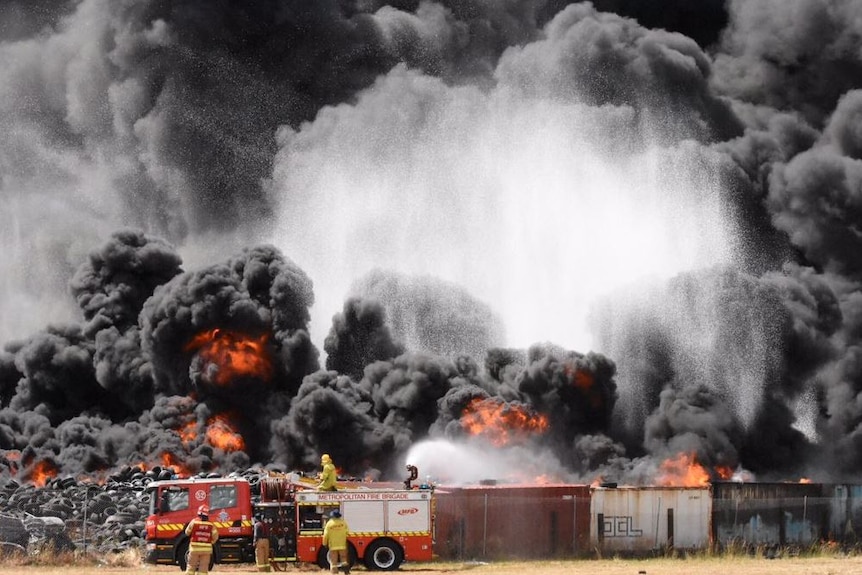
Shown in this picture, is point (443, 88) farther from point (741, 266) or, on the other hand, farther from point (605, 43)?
point (741, 266)

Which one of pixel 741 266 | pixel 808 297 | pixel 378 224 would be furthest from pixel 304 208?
pixel 808 297

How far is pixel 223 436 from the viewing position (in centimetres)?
8050

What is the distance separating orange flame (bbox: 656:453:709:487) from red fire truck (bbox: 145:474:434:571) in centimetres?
3051

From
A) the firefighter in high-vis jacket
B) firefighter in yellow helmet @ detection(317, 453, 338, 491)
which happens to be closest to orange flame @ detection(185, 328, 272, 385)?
firefighter in yellow helmet @ detection(317, 453, 338, 491)

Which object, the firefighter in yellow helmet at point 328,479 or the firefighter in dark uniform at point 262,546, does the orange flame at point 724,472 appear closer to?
the firefighter in yellow helmet at point 328,479

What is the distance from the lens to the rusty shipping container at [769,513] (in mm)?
44156

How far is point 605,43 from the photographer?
133 meters

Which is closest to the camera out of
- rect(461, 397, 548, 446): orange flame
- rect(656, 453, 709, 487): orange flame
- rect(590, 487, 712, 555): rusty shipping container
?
rect(590, 487, 712, 555): rusty shipping container

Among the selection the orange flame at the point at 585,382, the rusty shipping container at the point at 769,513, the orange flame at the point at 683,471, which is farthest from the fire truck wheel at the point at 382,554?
the orange flame at the point at 585,382

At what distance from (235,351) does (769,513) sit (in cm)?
4858

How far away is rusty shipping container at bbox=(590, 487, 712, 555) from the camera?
43.6 metres

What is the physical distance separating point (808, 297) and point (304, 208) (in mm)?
57338

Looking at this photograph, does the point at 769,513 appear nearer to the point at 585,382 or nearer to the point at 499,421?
the point at 499,421

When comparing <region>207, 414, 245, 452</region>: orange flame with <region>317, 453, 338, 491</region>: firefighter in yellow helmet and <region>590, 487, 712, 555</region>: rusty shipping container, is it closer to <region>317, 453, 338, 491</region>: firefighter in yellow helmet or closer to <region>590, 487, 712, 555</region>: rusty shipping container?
<region>590, 487, 712, 555</region>: rusty shipping container
